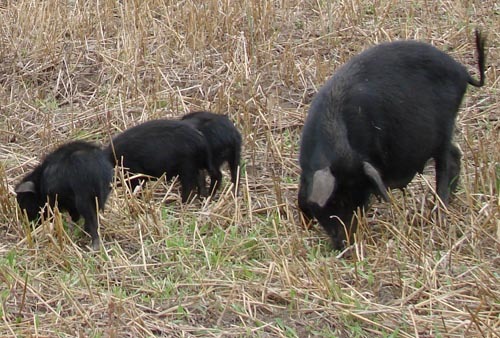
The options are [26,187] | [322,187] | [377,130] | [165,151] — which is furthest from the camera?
[165,151]

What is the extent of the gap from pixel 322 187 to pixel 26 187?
2184mm

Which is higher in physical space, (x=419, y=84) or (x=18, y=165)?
(x=419, y=84)

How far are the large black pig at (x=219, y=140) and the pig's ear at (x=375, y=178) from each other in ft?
4.93

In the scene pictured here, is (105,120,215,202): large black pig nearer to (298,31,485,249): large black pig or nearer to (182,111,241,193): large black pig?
(182,111,241,193): large black pig

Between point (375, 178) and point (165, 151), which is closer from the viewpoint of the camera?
point (375, 178)

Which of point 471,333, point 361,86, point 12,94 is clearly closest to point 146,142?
point 361,86

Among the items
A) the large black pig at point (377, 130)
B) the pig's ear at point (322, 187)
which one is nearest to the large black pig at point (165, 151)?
the large black pig at point (377, 130)

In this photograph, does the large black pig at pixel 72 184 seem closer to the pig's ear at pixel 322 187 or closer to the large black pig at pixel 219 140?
the large black pig at pixel 219 140

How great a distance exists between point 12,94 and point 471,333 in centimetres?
563

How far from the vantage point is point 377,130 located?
275 inches

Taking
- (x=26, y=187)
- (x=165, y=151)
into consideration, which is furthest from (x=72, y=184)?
(x=165, y=151)

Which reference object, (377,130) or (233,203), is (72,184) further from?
(377,130)

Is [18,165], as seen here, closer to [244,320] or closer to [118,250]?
[118,250]

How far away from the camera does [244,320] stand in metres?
5.70
